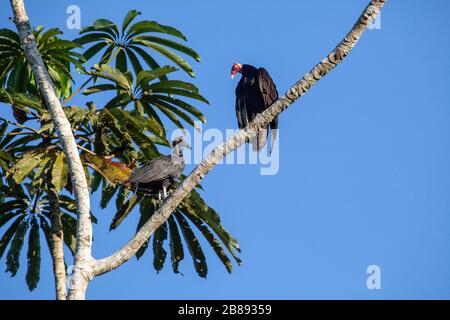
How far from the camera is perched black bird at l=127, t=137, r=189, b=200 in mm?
7785

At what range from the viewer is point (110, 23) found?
8789mm

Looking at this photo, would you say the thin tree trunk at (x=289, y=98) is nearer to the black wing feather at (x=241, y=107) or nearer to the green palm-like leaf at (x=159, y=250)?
the green palm-like leaf at (x=159, y=250)

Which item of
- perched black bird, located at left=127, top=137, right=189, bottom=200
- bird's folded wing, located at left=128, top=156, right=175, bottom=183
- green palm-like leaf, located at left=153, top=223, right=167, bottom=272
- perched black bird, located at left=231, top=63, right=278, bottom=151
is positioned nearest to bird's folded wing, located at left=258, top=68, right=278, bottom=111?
perched black bird, located at left=231, top=63, right=278, bottom=151

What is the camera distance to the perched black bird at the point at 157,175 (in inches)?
307

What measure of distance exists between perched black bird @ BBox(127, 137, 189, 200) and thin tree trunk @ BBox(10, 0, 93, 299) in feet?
2.96

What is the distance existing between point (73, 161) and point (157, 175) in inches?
43.0

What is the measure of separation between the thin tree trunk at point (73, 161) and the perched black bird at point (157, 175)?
0.90 m

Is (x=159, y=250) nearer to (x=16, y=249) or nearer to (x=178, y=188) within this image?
(x=16, y=249)

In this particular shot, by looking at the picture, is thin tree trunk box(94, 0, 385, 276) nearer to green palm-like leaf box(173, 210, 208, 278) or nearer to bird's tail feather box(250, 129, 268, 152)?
green palm-like leaf box(173, 210, 208, 278)

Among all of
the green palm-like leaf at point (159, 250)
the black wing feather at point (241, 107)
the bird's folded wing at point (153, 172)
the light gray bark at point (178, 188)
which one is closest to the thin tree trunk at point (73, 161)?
the light gray bark at point (178, 188)

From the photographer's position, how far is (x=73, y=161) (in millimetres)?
6969
